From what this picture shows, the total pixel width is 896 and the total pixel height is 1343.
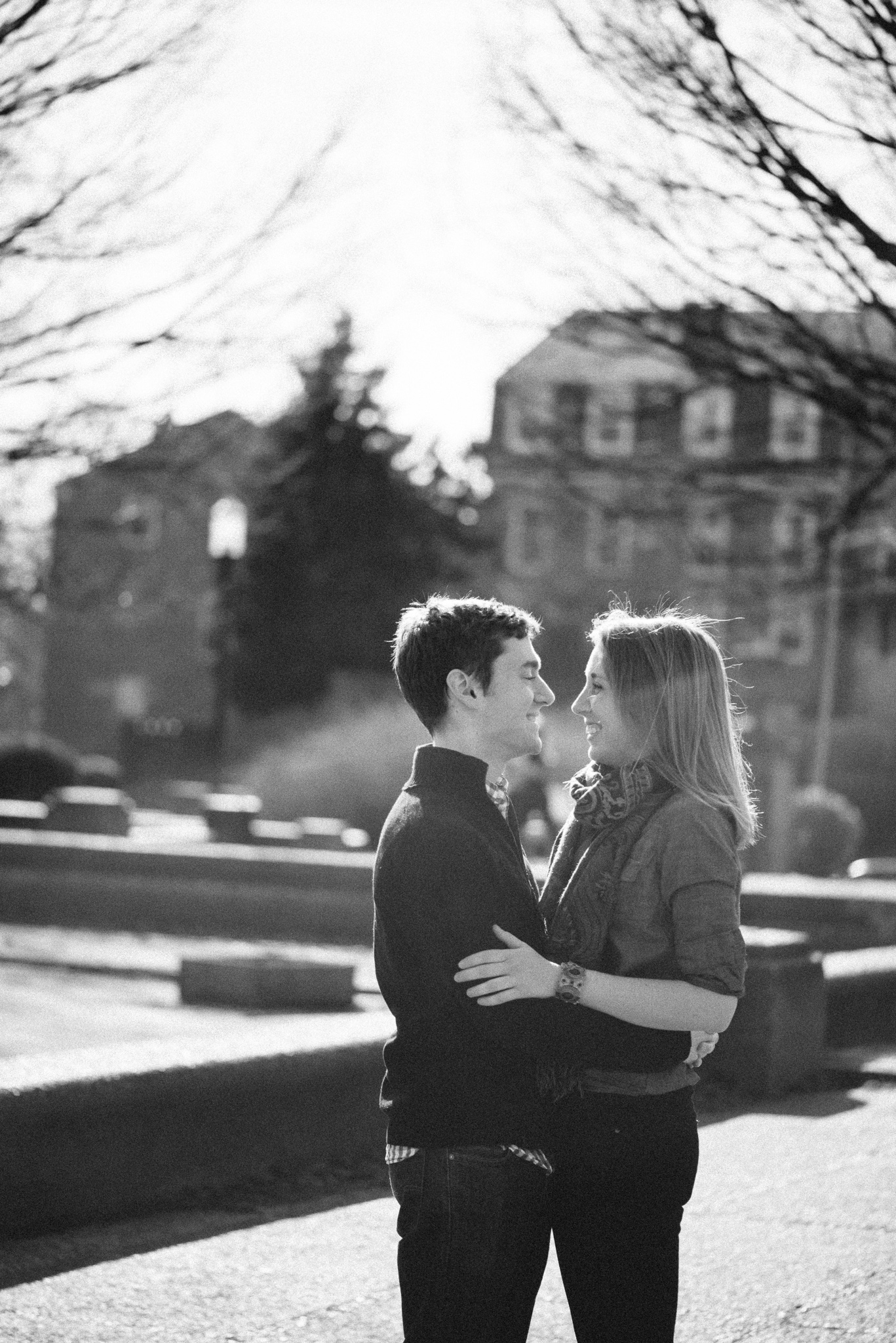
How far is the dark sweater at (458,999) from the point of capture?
293 centimetres

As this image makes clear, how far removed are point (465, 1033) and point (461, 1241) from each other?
323 millimetres

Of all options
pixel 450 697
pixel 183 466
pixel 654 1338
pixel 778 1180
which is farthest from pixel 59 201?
pixel 654 1338

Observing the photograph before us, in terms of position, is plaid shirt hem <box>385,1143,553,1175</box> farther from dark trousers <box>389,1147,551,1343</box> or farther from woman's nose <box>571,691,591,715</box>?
woman's nose <box>571,691,591,715</box>

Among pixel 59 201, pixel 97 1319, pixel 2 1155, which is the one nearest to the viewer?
pixel 97 1319

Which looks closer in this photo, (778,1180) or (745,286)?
(778,1180)

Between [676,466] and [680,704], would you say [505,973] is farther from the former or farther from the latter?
[676,466]

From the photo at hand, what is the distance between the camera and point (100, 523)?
13320 millimetres

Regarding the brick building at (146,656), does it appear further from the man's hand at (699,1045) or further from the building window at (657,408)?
the man's hand at (699,1045)

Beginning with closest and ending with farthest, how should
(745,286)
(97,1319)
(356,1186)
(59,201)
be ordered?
(97,1319) < (356,1186) < (59,201) < (745,286)

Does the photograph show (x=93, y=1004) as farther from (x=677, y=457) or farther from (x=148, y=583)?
(x=148, y=583)

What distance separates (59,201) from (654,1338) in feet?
23.3

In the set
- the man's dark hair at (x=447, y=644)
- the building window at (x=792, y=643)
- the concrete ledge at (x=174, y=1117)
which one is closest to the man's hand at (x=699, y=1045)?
the man's dark hair at (x=447, y=644)

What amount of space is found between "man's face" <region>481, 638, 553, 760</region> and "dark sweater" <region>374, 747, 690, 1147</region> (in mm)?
80

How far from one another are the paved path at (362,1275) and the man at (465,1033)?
1587 mm
